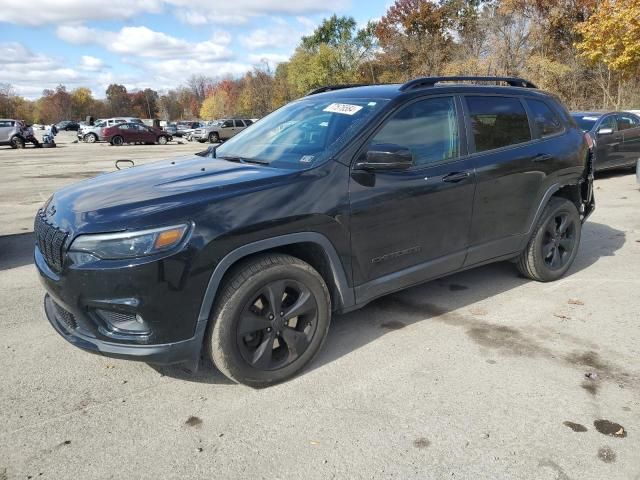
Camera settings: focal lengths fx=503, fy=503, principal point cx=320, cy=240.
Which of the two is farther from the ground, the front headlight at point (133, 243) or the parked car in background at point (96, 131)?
the parked car in background at point (96, 131)

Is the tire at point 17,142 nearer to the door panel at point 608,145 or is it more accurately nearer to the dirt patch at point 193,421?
the door panel at point 608,145

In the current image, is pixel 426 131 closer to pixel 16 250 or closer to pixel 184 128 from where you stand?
pixel 16 250

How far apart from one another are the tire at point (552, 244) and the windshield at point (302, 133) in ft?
6.88

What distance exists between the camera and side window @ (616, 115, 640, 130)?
11266 millimetres

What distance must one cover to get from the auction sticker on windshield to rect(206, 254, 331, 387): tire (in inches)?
Result: 48.0

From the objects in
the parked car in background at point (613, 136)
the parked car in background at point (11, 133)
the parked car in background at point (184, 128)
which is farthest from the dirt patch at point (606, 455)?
the parked car in background at point (184, 128)

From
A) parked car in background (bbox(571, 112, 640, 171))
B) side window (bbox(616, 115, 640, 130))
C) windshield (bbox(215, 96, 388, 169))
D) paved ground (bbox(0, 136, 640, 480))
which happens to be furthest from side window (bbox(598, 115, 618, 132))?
windshield (bbox(215, 96, 388, 169))

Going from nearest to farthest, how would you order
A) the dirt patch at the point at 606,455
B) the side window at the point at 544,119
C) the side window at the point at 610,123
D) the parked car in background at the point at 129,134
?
the dirt patch at the point at 606,455 → the side window at the point at 544,119 → the side window at the point at 610,123 → the parked car in background at the point at 129,134

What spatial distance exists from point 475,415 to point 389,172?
1598 millimetres

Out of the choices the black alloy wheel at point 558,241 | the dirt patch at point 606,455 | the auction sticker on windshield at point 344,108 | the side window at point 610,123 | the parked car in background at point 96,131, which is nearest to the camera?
the dirt patch at point 606,455

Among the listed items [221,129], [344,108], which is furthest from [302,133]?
[221,129]

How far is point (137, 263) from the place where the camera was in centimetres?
255

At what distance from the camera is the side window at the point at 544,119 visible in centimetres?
456

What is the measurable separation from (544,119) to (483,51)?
3636 centimetres
